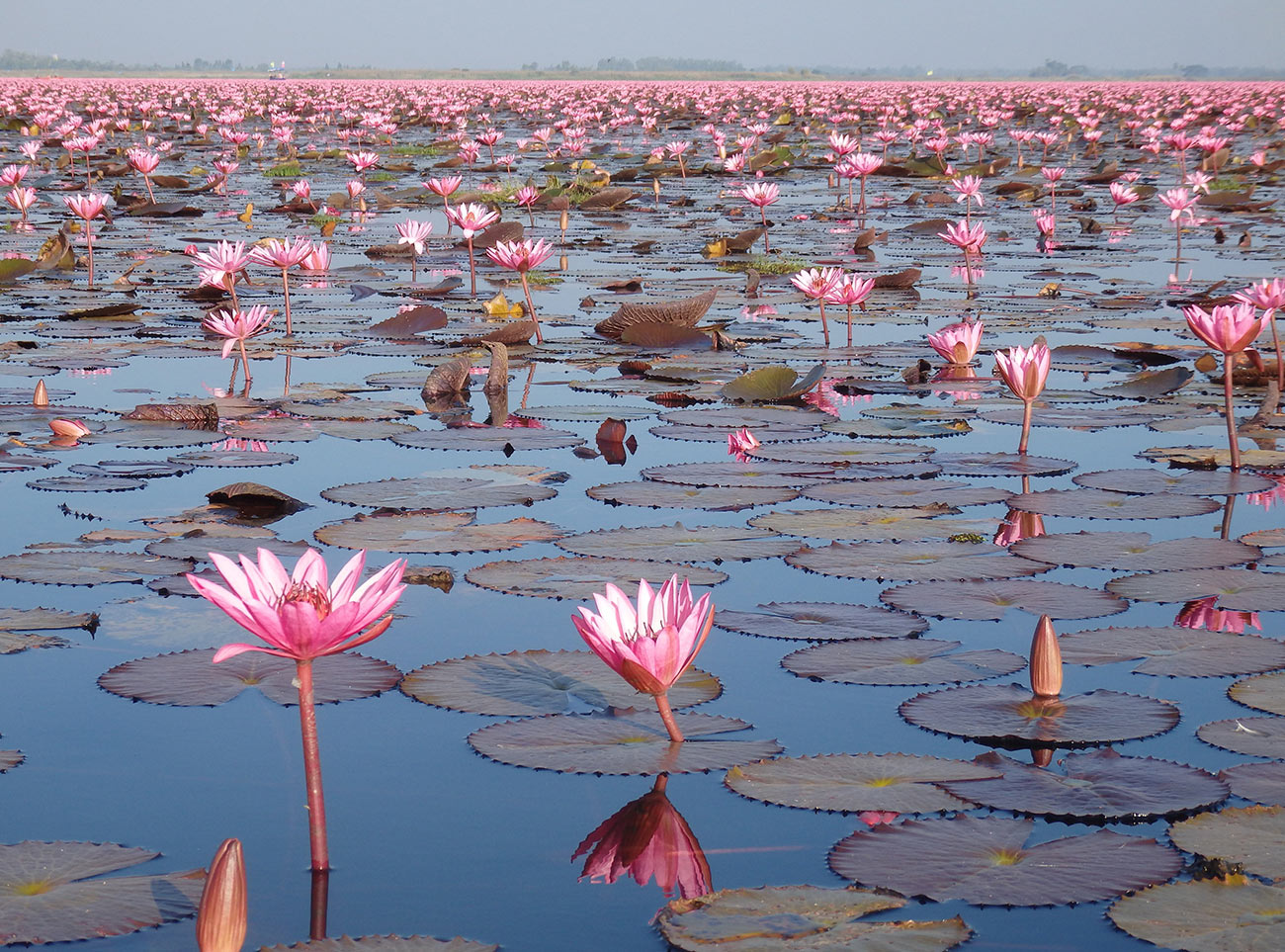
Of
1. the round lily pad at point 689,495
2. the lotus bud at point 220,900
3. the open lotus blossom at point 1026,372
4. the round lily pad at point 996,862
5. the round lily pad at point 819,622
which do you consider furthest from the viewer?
the open lotus blossom at point 1026,372

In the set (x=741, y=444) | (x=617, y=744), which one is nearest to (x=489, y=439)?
(x=741, y=444)

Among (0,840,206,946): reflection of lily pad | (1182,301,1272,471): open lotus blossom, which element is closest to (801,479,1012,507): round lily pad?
(1182,301,1272,471): open lotus blossom

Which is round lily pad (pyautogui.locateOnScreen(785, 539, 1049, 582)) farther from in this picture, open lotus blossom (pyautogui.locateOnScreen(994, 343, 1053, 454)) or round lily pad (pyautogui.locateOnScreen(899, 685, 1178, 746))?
open lotus blossom (pyautogui.locateOnScreen(994, 343, 1053, 454))

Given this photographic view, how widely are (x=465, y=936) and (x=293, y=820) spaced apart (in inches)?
14.3

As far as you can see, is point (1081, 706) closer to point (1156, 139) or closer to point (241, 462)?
point (241, 462)

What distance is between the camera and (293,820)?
5.77 ft

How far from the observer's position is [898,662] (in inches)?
90.3

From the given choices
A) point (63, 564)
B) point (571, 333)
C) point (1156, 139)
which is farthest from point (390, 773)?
point (1156, 139)

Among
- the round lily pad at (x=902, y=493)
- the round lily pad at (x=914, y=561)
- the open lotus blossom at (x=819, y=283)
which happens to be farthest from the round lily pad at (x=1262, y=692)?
the open lotus blossom at (x=819, y=283)

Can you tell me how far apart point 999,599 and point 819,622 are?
35 cm

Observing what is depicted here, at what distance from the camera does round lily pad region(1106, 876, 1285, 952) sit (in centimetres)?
145

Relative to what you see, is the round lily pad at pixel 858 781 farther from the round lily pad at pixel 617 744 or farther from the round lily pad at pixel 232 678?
the round lily pad at pixel 232 678

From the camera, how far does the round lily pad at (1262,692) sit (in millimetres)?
2082

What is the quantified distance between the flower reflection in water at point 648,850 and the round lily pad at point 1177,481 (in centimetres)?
194
